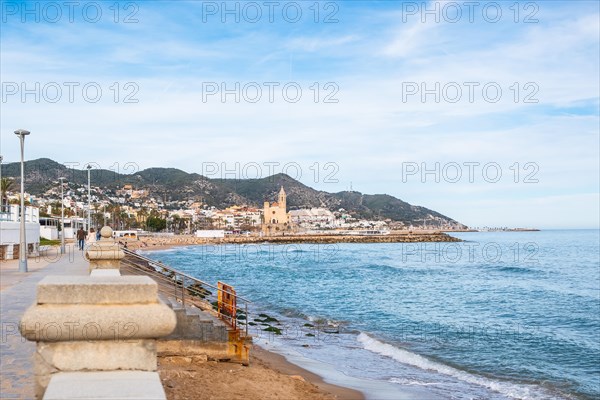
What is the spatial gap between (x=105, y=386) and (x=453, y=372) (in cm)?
1355

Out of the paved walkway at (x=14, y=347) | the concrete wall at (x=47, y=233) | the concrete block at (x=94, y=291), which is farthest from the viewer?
the concrete wall at (x=47, y=233)

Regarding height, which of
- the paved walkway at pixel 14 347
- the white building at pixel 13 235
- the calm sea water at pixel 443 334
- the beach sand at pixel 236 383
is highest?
the white building at pixel 13 235

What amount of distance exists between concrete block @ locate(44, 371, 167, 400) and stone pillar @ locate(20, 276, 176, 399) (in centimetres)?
7

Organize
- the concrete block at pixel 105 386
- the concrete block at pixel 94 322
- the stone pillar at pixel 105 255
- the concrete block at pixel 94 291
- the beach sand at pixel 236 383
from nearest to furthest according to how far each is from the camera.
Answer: the concrete block at pixel 105 386, the concrete block at pixel 94 322, the concrete block at pixel 94 291, the beach sand at pixel 236 383, the stone pillar at pixel 105 255

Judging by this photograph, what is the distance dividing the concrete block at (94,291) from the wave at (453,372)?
11426mm

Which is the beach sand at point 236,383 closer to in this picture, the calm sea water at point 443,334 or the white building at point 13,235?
the calm sea water at point 443,334

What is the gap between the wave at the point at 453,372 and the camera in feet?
44.2

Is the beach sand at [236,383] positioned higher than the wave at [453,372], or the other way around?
the beach sand at [236,383]

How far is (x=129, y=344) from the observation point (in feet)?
10.5

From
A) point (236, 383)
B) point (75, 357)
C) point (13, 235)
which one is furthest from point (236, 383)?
point (13, 235)

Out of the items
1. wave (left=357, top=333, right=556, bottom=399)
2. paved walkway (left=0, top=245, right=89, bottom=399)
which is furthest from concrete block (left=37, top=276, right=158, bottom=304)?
wave (left=357, top=333, right=556, bottom=399)

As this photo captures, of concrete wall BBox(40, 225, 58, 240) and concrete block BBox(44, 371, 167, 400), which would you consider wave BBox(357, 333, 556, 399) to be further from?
concrete wall BBox(40, 225, 58, 240)

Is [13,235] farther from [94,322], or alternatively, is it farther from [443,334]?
[94,322]

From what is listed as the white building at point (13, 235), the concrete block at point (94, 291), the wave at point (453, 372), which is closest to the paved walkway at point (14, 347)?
the concrete block at point (94, 291)
